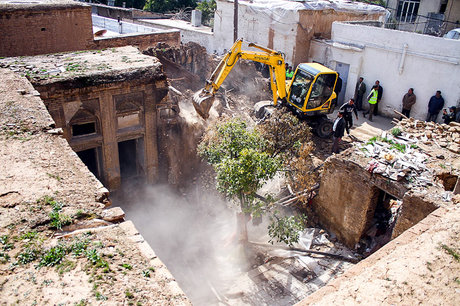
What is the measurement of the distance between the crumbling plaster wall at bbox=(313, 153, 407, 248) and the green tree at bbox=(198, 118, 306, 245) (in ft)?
6.04

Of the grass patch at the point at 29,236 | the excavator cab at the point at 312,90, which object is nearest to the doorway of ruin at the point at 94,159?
the excavator cab at the point at 312,90

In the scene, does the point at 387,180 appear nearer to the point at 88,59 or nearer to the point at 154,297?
the point at 154,297

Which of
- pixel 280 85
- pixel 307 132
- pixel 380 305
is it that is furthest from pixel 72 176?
pixel 280 85

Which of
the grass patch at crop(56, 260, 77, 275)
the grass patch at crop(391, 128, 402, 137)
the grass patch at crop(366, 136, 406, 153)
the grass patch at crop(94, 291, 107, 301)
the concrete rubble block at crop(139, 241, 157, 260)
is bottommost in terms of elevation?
the grass patch at crop(366, 136, 406, 153)

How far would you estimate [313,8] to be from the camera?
807 inches

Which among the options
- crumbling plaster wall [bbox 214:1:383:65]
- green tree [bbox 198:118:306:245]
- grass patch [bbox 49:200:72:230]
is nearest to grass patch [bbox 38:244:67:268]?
grass patch [bbox 49:200:72:230]

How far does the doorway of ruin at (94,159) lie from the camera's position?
41.8ft

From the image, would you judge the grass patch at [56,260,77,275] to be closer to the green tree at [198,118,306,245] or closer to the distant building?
the green tree at [198,118,306,245]

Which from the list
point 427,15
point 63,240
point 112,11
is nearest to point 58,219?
point 63,240

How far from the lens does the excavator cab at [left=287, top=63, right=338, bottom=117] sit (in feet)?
46.3

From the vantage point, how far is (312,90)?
14.3 m

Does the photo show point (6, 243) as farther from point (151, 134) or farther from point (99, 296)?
point (151, 134)

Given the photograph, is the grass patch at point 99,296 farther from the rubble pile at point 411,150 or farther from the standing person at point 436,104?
the standing person at point 436,104

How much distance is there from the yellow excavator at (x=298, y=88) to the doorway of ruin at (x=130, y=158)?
8.48 feet
